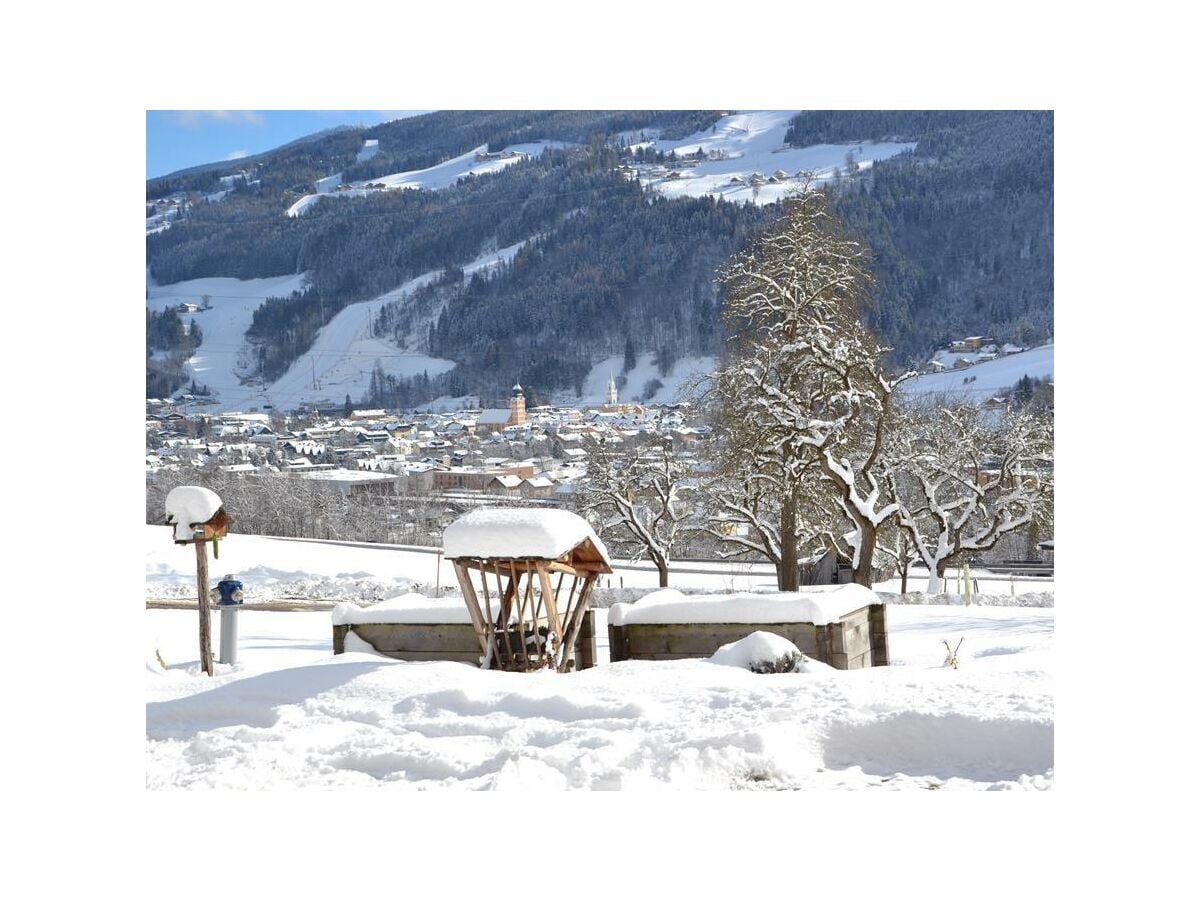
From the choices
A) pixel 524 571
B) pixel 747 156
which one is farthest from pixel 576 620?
pixel 747 156

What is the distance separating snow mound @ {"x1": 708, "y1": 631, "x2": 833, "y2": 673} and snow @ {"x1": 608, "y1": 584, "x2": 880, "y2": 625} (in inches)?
35.6

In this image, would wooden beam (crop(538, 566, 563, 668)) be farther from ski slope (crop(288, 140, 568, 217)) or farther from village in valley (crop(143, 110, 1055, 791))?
ski slope (crop(288, 140, 568, 217))

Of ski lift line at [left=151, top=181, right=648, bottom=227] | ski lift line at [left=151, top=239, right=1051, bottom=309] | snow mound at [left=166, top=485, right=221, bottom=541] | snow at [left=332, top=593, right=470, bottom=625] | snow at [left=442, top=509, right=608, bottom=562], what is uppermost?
ski lift line at [left=151, top=181, right=648, bottom=227]

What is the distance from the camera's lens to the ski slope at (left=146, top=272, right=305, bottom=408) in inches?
2263

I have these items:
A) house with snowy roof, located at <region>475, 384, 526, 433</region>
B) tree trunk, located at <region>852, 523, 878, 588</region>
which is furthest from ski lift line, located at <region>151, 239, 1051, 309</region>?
tree trunk, located at <region>852, 523, 878, 588</region>

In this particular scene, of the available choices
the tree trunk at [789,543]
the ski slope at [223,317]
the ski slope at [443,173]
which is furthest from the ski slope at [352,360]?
the tree trunk at [789,543]

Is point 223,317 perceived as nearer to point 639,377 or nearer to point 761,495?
point 639,377

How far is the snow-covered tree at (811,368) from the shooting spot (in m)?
13.4

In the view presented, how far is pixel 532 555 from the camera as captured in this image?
7379mm

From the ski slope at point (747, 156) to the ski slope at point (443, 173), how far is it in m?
8.02

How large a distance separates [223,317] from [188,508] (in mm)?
61236

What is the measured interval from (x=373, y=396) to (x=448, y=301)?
1254cm

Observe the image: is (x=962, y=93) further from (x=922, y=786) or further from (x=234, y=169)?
(x=234, y=169)

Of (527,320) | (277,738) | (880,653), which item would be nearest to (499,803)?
(277,738)
